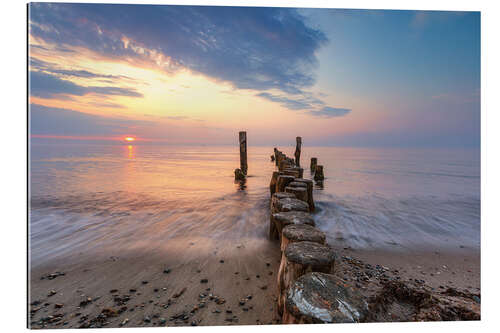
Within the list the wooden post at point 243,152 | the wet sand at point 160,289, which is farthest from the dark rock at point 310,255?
the wooden post at point 243,152

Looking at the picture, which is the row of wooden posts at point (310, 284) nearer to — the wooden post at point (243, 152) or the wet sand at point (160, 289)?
the wet sand at point (160, 289)

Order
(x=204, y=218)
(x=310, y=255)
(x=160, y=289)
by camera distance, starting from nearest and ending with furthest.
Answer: (x=310, y=255) < (x=160, y=289) < (x=204, y=218)

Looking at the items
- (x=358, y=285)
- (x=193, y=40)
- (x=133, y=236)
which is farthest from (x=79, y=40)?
(x=358, y=285)

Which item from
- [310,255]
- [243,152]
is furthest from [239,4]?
[243,152]

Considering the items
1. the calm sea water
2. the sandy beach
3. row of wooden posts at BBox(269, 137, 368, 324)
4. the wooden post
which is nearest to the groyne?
row of wooden posts at BBox(269, 137, 368, 324)

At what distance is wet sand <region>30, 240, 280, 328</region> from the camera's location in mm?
2072

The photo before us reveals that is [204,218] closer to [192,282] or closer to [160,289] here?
[192,282]

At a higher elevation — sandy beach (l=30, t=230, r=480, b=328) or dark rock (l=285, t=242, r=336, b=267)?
dark rock (l=285, t=242, r=336, b=267)

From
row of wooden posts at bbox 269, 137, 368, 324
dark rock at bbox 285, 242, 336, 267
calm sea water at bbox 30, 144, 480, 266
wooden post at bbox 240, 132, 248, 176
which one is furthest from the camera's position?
wooden post at bbox 240, 132, 248, 176

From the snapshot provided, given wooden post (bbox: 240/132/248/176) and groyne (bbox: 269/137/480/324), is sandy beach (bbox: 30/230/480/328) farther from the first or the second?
wooden post (bbox: 240/132/248/176)

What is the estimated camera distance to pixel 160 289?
2.44m

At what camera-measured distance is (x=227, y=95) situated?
5254mm

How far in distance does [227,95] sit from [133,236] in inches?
141
